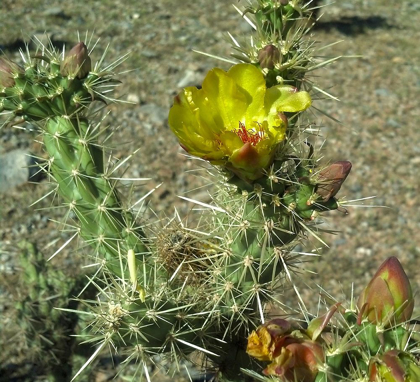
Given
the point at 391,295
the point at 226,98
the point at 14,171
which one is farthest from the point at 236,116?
the point at 14,171

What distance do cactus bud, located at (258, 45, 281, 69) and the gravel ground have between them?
1232 mm

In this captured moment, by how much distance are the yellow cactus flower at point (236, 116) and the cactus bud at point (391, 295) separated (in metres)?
0.31

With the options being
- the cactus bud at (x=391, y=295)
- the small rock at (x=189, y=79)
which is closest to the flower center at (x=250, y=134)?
the cactus bud at (x=391, y=295)

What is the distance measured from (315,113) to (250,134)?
8.69 feet

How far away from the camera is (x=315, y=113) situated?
12.8 ft

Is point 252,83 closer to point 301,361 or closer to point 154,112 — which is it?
point 301,361

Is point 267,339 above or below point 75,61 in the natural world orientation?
below

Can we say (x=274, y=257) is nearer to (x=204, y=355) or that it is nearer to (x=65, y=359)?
(x=204, y=355)

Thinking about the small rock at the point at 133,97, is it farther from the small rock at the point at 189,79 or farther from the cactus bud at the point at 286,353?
the cactus bud at the point at 286,353

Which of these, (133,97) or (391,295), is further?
(133,97)

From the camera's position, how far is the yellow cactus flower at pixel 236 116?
4.10 feet

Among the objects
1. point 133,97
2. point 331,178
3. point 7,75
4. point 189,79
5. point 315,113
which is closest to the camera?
point 331,178

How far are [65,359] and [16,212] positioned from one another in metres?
1.20

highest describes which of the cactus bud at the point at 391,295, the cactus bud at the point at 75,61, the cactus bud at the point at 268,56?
the cactus bud at the point at 268,56
